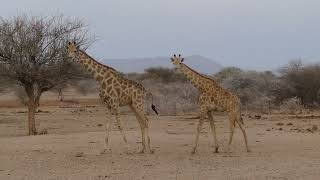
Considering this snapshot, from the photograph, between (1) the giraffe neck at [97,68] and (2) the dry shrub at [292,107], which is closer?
(1) the giraffe neck at [97,68]

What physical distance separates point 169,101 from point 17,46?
1957cm

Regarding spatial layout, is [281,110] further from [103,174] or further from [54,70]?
[103,174]

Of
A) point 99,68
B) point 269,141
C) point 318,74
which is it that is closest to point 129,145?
point 99,68

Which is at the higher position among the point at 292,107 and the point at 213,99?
the point at 213,99

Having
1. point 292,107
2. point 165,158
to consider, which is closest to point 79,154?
point 165,158

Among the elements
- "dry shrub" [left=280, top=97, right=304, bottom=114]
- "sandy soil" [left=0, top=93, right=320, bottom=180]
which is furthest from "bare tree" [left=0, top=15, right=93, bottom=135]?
"dry shrub" [left=280, top=97, right=304, bottom=114]

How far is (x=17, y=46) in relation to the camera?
23.3 m

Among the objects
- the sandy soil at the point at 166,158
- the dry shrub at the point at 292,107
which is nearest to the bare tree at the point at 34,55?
the sandy soil at the point at 166,158

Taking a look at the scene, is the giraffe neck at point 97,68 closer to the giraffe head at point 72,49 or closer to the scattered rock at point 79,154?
the giraffe head at point 72,49

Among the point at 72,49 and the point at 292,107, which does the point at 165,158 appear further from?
the point at 292,107

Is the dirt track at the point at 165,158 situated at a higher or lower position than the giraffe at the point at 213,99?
lower

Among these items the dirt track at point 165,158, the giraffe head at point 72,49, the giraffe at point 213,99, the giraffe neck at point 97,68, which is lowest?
the dirt track at point 165,158

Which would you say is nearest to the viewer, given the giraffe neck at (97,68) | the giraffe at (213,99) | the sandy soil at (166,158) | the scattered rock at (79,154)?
the sandy soil at (166,158)

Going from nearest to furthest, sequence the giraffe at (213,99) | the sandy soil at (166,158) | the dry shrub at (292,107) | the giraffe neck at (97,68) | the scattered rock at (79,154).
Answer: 1. the sandy soil at (166,158)
2. the scattered rock at (79,154)
3. the giraffe at (213,99)
4. the giraffe neck at (97,68)
5. the dry shrub at (292,107)
